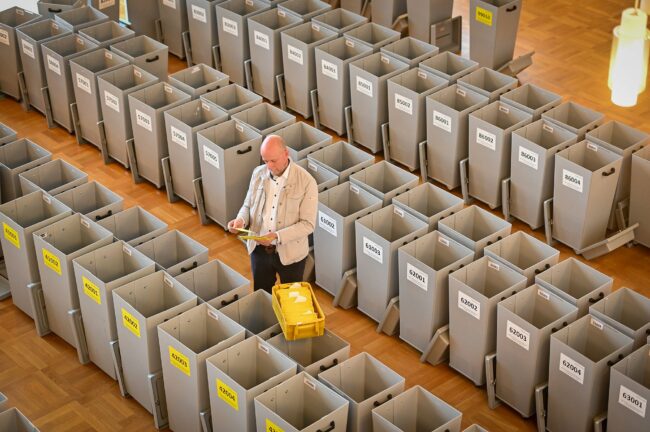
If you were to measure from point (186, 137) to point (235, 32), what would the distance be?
83.2 inches

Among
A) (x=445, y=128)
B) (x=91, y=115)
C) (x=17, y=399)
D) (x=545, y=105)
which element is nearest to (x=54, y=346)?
(x=17, y=399)

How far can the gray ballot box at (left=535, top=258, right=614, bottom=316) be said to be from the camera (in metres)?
6.86

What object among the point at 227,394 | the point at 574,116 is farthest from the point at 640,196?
the point at 227,394

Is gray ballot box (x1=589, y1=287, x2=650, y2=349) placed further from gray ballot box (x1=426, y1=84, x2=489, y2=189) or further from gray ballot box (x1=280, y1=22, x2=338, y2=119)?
gray ballot box (x1=280, y1=22, x2=338, y2=119)

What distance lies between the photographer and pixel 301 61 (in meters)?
9.71

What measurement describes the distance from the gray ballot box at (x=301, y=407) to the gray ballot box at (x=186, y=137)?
9.89 ft

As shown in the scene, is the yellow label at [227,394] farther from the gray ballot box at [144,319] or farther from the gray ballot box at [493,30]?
the gray ballot box at [493,30]

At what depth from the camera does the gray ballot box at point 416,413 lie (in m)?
5.97

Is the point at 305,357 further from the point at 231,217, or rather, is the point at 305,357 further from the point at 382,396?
the point at 231,217

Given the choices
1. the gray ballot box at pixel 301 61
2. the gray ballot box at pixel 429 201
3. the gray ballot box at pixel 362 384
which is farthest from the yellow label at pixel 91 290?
the gray ballot box at pixel 301 61

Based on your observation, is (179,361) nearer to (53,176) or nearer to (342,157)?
(53,176)

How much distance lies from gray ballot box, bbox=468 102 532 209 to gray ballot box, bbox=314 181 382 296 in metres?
1.27

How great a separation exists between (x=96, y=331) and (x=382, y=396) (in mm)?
2160

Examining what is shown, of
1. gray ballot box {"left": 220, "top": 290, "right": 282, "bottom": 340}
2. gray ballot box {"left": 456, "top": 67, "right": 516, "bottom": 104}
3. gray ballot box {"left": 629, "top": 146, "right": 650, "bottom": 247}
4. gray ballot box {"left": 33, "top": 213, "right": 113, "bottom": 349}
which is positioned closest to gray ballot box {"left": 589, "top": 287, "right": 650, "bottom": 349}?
gray ballot box {"left": 629, "top": 146, "right": 650, "bottom": 247}
